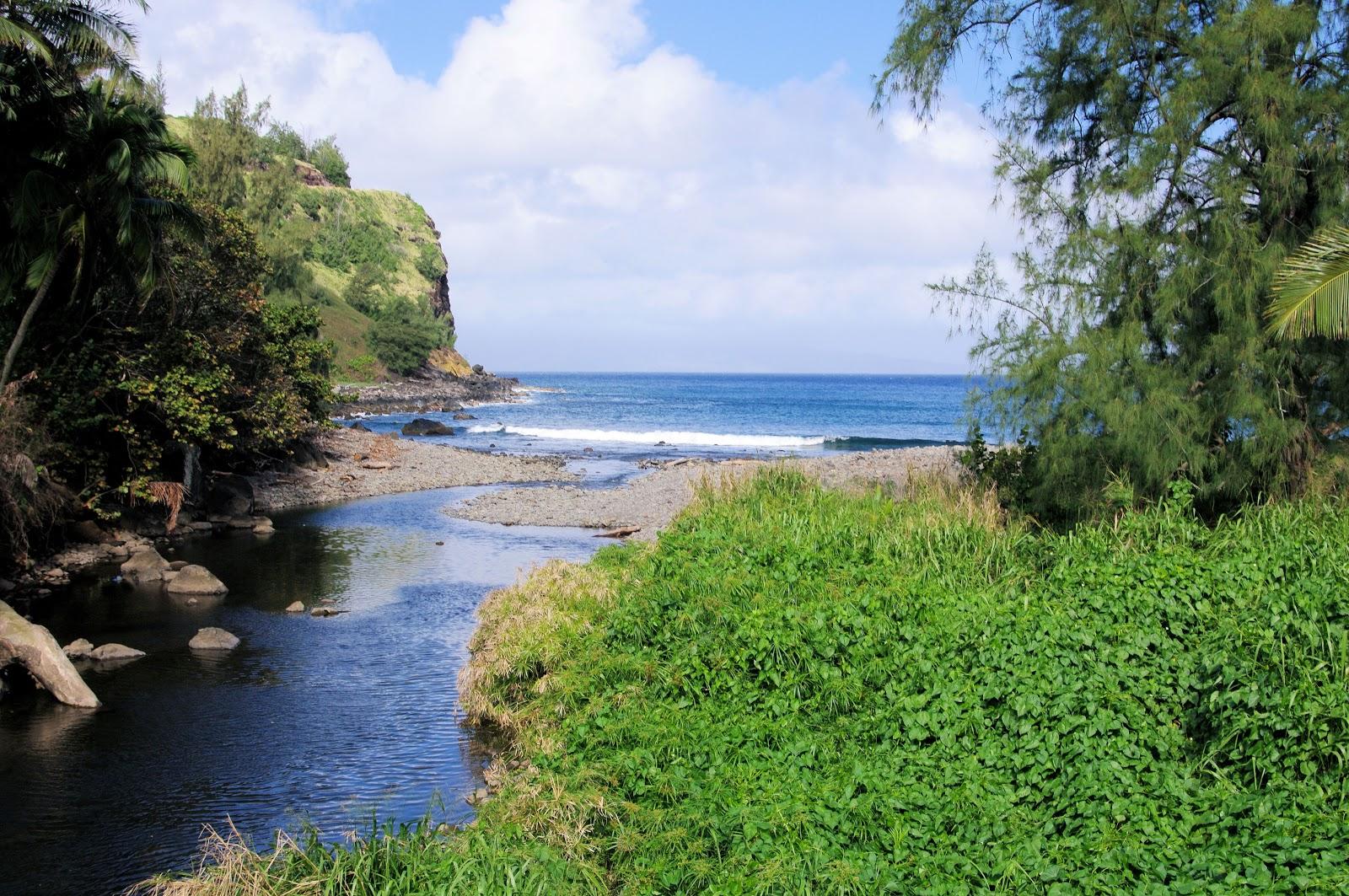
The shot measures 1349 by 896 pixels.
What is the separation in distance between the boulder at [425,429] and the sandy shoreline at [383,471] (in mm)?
7271

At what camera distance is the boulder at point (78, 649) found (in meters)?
14.2

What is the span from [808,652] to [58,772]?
26.0 feet

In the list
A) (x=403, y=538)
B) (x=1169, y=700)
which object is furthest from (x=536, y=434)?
(x=1169, y=700)

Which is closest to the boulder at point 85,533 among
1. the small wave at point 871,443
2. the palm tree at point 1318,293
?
the palm tree at point 1318,293

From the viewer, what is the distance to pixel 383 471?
35.9m

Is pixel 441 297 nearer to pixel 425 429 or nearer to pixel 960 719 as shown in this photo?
pixel 425 429

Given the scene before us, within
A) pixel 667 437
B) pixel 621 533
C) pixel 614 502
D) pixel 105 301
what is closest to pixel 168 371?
pixel 105 301

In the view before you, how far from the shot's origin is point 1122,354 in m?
13.6

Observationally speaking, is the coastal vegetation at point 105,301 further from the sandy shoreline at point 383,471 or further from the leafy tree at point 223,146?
the leafy tree at point 223,146

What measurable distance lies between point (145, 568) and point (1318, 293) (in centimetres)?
1952

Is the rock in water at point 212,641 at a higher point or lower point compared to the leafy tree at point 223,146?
lower

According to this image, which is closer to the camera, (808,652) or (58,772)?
(808,652)

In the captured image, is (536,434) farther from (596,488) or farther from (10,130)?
(10,130)

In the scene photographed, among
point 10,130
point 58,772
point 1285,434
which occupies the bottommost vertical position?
point 58,772
